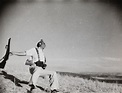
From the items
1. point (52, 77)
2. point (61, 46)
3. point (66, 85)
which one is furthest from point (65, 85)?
point (61, 46)

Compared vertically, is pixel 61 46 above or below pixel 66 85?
above

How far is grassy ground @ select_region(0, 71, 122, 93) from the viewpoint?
10.3 feet

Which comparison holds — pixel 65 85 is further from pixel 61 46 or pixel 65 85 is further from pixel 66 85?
pixel 61 46

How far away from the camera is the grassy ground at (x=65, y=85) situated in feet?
10.3

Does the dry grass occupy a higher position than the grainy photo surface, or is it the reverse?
the grainy photo surface

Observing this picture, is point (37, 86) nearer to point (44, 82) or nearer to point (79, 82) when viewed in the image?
point (44, 82)

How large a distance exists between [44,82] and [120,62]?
3.15ft

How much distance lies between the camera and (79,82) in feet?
10.4

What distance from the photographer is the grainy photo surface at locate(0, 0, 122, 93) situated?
3.17 meters

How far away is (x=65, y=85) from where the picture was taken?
3166 mm

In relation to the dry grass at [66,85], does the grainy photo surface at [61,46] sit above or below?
above

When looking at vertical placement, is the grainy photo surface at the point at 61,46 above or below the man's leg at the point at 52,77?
above

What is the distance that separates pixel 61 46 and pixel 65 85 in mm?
480

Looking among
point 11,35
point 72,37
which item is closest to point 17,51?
point 11,35
